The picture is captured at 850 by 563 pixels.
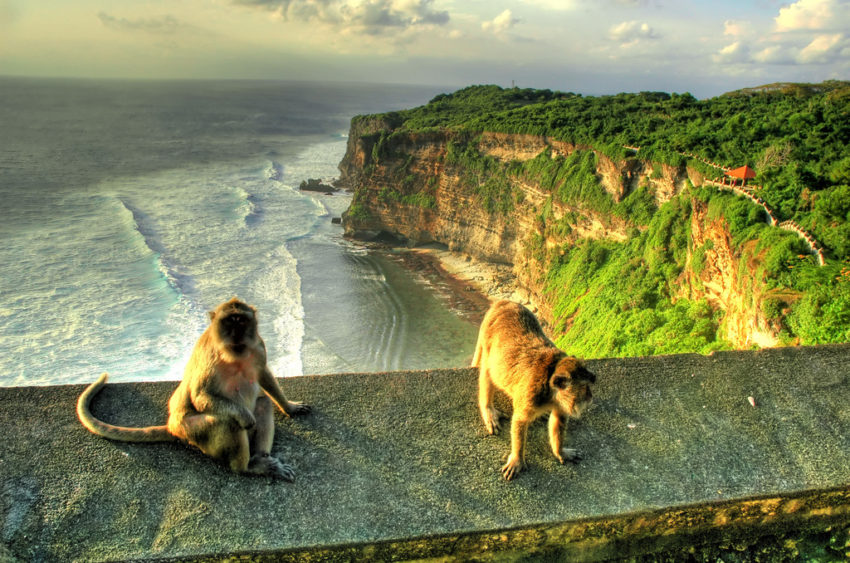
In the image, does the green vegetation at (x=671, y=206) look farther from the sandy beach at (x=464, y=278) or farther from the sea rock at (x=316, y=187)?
the sea rock at (x=316, y=187)

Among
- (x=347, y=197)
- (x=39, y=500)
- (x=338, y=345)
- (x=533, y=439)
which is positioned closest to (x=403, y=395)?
(x=533, y=439)

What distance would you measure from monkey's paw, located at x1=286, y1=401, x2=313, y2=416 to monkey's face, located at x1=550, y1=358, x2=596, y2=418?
3.16 m

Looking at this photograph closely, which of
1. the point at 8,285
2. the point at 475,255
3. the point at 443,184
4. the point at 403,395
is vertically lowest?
the point at 8,285

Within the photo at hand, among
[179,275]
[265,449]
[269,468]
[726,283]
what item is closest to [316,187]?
[179,275]

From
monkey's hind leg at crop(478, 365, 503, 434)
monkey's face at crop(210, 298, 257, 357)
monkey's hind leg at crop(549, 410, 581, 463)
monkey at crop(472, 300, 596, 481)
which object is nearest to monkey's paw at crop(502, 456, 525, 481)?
monkey at crop(472, 300, 596, 481)

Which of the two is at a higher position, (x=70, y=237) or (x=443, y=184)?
(x=443, y=184)

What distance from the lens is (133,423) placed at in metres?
6.75

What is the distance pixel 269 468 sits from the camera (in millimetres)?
5973

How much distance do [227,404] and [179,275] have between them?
3839 cm

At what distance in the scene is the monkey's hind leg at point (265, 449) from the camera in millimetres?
5973

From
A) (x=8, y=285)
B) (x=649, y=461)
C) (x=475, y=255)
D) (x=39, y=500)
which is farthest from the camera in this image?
(x=475, y=255)

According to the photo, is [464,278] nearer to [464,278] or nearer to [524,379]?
[464,278]

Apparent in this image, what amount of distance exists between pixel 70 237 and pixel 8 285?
11.3m

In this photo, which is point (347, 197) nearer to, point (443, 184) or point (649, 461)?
point (443, 184)
